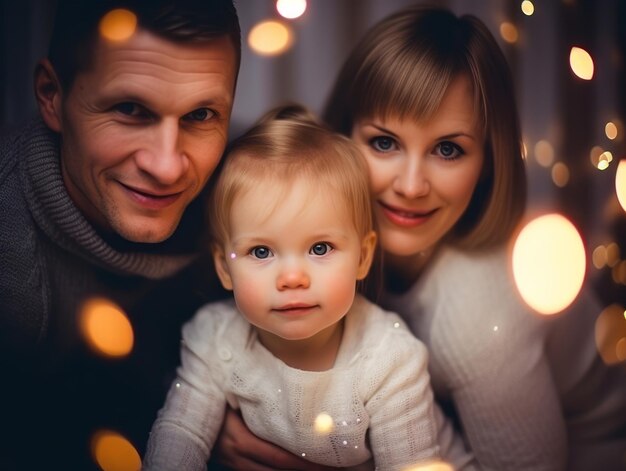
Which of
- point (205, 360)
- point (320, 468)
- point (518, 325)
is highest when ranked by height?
point (518, 325)

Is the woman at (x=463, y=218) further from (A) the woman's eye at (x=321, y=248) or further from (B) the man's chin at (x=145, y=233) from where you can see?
(B) the man's chin at (x=145, y=233)

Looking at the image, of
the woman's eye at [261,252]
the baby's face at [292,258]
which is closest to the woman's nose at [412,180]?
the baby's face at [292,258]

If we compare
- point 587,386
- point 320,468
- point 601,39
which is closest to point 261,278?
point 320,468

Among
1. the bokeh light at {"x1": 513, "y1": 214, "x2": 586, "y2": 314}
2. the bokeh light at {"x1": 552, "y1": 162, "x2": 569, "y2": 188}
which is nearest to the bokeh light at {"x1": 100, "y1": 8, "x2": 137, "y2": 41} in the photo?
the bokeh light at {"x1": 513, "y1": 214, "x2": 586, "y2": 314}

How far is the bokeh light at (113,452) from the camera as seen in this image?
976 mm

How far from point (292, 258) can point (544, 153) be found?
62 centimetres

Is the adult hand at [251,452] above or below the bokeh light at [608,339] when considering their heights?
below

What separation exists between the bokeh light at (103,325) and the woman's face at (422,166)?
1.43ft

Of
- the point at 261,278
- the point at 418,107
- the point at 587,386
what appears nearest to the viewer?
the point at 261,278

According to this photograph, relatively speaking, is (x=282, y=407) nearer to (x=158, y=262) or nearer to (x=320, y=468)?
(x=320, y=468)

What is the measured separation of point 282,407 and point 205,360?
0.43 feet

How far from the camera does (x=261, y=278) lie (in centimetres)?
87

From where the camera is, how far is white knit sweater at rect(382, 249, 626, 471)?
1.02 metres

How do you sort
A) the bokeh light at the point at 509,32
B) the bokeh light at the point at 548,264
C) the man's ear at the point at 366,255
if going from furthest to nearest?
1. the bokeh light at the point at 509,32
2. the bokeh light at the point at 548,264
3. the man's ear at the point at 366,255
